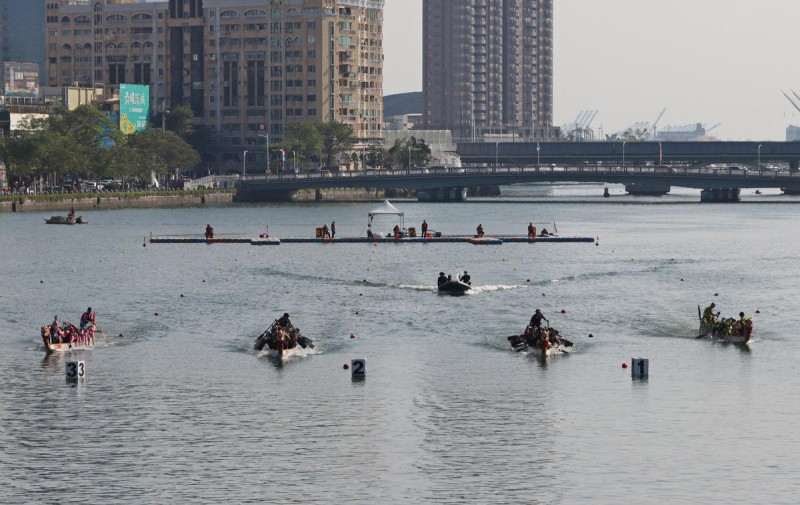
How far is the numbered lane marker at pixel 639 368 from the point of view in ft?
247

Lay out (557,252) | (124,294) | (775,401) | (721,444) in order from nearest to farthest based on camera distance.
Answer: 1. (721,444)
2. (775,401)
3. (124,294)
4. (557,252)

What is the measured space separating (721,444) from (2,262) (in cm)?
9865

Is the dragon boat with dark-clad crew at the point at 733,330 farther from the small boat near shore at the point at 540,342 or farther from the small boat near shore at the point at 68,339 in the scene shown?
the small boat near shore at the point at 68,339

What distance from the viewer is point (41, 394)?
70312 millimetres

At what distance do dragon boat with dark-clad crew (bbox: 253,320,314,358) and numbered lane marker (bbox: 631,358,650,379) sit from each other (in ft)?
63.8

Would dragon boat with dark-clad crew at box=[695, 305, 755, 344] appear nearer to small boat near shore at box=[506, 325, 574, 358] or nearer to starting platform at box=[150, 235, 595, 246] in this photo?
small boat near shore at box=[506, 325, 574, 358]

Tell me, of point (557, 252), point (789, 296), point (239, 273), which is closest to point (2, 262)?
point (239, 273)

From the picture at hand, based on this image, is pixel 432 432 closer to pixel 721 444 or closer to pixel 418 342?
pixel 721 444

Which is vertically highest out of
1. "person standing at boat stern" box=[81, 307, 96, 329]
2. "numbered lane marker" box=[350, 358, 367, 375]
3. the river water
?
"person standing at boat stern" box=[81, 307, 96, 329]

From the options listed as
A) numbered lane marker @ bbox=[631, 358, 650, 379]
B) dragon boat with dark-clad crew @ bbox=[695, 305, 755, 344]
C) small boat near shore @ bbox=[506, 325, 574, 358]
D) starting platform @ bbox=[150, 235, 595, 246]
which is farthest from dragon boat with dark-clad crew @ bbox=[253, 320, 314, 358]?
starting platform @ bbox=[150, 235, 595, 246]

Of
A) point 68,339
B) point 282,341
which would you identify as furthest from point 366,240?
point 282,341

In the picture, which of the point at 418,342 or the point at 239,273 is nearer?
the point at 418,342

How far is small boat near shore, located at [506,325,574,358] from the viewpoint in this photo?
82.2m

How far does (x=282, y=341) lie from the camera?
81562 mm
